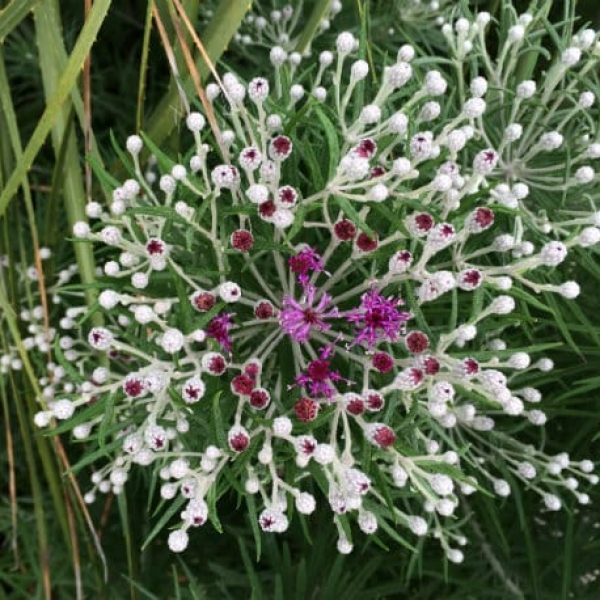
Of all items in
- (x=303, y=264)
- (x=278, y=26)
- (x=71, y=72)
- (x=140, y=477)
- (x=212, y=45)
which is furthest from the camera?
(x=140, y=477)

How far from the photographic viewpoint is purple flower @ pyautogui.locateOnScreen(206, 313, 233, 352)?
93 centimetres

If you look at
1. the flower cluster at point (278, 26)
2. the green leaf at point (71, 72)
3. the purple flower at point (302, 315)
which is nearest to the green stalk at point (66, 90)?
the green leaf at point (71, 72)

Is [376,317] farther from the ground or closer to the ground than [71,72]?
closer to the ground

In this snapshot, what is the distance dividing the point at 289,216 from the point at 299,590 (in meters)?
0.81

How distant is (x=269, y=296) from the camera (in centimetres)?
102

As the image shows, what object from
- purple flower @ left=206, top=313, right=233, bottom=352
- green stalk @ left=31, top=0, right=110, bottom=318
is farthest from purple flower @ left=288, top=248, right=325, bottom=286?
green stalk @ left=31, top=0, right=110, bottom=318

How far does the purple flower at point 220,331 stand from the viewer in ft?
3.04

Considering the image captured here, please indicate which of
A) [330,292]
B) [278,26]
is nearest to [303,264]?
[330,292]

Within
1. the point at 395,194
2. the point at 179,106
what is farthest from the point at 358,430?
the point at 179,106

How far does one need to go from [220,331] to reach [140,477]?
2.86 ft

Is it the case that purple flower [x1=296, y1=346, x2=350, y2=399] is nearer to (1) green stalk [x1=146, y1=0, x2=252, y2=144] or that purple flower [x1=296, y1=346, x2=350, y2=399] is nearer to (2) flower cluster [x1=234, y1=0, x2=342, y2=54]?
(1) green stalk [x1=146, y1=0, x2=252, y2=144]

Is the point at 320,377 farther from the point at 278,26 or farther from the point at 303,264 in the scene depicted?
the point at 278,26

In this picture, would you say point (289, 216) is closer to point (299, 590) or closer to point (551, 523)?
point (299, 590)

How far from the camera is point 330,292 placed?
106cm
